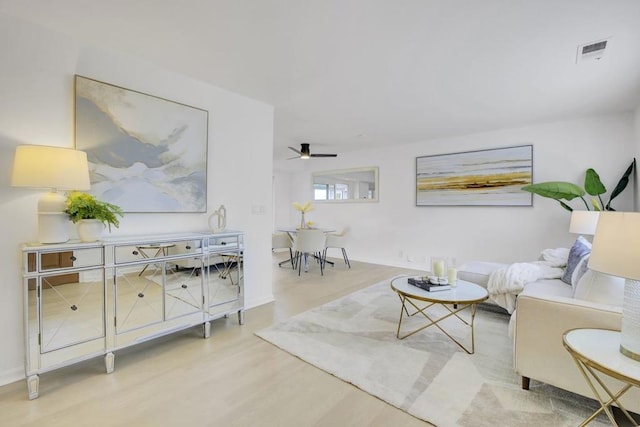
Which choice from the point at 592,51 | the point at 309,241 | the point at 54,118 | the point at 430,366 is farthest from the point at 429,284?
the point at 54,118

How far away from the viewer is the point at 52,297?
6.24ft

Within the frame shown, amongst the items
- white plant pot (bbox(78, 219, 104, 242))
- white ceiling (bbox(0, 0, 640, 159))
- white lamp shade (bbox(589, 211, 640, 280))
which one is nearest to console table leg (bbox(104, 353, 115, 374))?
white plant pot (bbox(78, 219, 104, 242))

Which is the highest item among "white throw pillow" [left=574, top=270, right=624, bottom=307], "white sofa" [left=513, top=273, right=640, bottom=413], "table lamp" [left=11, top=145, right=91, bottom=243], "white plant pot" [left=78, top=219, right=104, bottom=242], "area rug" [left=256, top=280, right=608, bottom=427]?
"table lamp" [left=11, top=145, right=91, bottom=243]

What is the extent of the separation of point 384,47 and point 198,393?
2.81 m

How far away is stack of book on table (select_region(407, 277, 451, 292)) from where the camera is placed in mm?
2549

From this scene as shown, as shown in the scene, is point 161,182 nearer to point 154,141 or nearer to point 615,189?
point 154,141

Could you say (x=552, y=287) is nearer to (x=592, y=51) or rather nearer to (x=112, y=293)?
(x=592, y=51)

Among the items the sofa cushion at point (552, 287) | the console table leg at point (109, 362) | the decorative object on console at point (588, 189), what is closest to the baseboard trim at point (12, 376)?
the console table leg at point (109, 362)

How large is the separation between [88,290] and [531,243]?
17.8ft

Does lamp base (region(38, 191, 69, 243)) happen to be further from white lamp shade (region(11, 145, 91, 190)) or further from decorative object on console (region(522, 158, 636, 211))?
decorative object on console (region(522, 158, 636, 211))

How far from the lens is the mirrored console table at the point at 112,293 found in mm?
1854

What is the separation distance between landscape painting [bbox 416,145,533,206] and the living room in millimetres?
117

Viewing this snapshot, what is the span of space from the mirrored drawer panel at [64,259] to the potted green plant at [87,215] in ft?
0.34

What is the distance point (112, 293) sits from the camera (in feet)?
6.99
